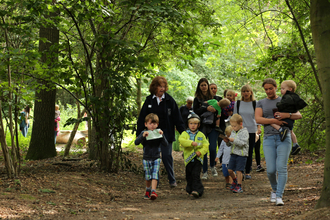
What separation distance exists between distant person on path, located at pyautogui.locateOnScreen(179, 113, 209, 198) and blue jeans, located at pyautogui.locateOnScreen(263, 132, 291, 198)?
1212mm

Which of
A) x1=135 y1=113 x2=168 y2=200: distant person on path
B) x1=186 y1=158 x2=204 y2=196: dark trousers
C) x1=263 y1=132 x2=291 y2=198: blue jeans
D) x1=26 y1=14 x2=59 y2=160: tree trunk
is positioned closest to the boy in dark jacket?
x1=263 y1=132 x2=291 y2=198: blue jeans

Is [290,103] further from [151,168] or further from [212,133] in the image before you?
[212,133]

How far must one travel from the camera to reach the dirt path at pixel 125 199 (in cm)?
452

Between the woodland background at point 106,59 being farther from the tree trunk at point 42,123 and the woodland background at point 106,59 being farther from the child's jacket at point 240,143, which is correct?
the child's jacket at point 240,143

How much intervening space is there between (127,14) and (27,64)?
231 cm

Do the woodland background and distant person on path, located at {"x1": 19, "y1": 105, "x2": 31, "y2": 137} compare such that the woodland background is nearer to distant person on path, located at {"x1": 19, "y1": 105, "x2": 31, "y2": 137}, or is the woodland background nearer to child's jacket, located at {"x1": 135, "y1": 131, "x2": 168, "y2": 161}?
distant person on path, located at {"x1": 19, "y1": 105, "x2": 31, "y2": 137}

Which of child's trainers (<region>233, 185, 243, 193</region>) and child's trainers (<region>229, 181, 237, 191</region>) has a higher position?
child's trainers (<region>229, 181, 237, 191</region>)

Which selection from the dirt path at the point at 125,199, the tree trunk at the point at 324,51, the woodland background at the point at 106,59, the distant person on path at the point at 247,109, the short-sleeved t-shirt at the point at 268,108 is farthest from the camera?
the distant person on path at the point at 247,109

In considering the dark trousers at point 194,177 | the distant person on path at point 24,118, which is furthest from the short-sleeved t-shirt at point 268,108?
the distant person on path at point 24,118

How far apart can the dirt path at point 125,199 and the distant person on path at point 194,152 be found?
9.2 inches

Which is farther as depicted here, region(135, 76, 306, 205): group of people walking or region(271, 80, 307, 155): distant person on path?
region(135, 76, 306, 205): group of people walking

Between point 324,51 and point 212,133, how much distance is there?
3989mm

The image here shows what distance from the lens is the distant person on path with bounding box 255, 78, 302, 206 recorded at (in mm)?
4934

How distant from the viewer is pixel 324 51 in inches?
167
